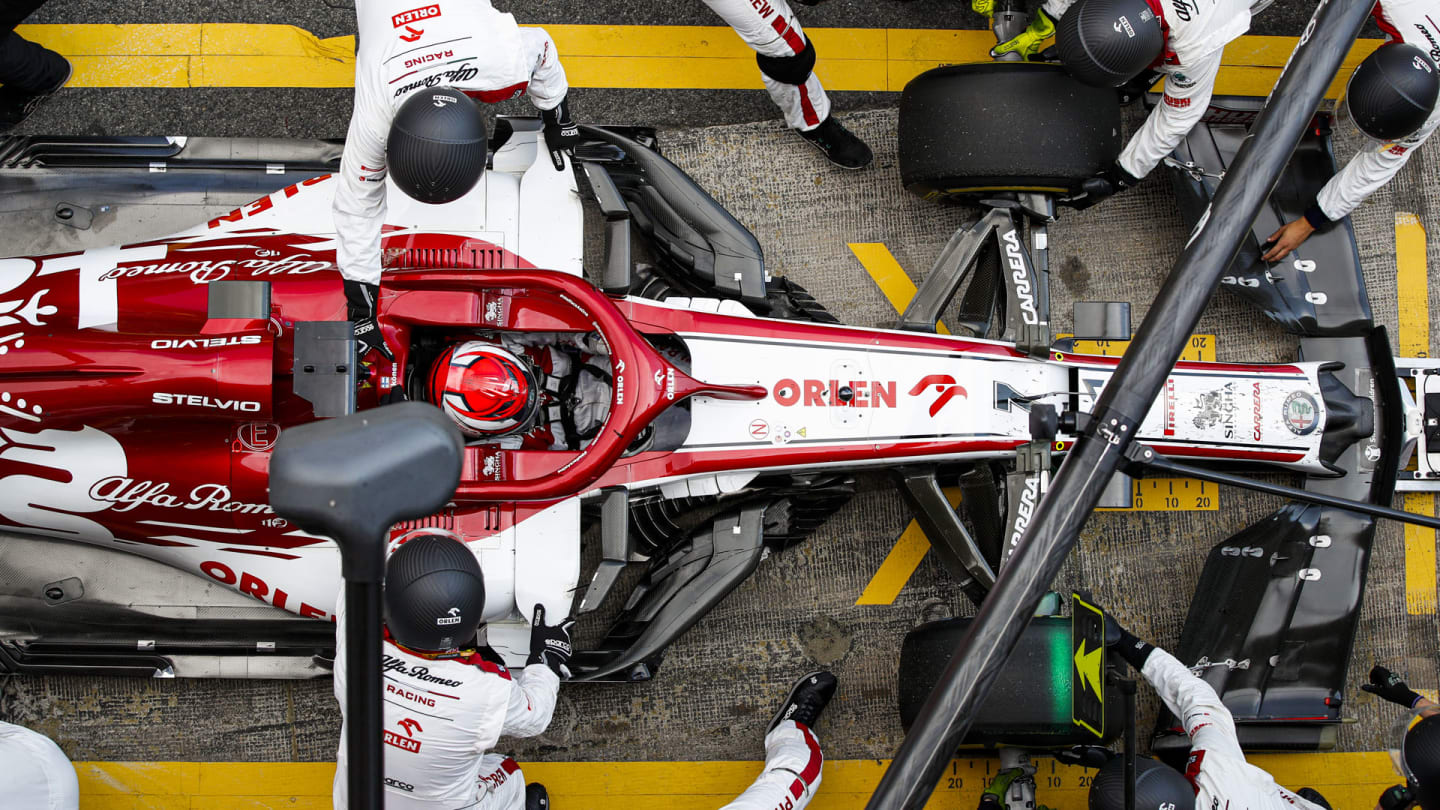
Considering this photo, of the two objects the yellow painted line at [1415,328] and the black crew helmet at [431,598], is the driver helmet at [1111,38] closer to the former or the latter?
the yellow painted line at [1415,328]

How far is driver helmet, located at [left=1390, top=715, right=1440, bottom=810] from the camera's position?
3188mm

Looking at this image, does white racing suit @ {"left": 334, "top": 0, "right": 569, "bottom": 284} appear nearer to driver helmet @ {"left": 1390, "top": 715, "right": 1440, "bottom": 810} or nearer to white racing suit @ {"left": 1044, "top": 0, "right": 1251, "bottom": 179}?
white racing suit @ {"left": 1044, "top": 0, "right": 1251, "bottom": 179}

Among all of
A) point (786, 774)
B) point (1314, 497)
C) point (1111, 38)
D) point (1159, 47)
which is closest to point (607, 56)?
point (1111, 38)

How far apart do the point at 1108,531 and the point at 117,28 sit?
5.10 metres

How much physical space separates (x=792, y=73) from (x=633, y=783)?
3129 millimetres

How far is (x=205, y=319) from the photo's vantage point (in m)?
3.54

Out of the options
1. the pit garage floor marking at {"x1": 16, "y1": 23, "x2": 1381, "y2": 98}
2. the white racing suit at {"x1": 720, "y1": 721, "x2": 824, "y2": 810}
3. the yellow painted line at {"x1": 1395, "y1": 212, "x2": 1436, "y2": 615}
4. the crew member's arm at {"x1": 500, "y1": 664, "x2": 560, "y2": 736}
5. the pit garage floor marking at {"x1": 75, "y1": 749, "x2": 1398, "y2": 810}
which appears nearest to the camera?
the crew member's arm at {"x1": 500, "y1": 664, "x2": 560, "y2": 736}

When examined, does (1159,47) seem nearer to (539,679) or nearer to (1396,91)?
(1396,91)

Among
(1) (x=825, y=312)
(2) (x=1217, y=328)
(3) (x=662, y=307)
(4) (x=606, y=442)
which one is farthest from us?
(2) (x=1217, y=328)

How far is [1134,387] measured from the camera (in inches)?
69.6

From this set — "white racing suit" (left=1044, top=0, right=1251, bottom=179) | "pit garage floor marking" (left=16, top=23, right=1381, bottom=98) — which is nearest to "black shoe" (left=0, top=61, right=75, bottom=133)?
"pit garage floor marking" (left=16, top=23, right=1381, bottom=98)

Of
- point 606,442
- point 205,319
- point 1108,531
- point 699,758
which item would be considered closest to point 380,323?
point 205,319

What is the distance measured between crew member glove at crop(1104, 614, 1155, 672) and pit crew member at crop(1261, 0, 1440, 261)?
1.68 metres

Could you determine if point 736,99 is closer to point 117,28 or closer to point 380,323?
point 380,323
